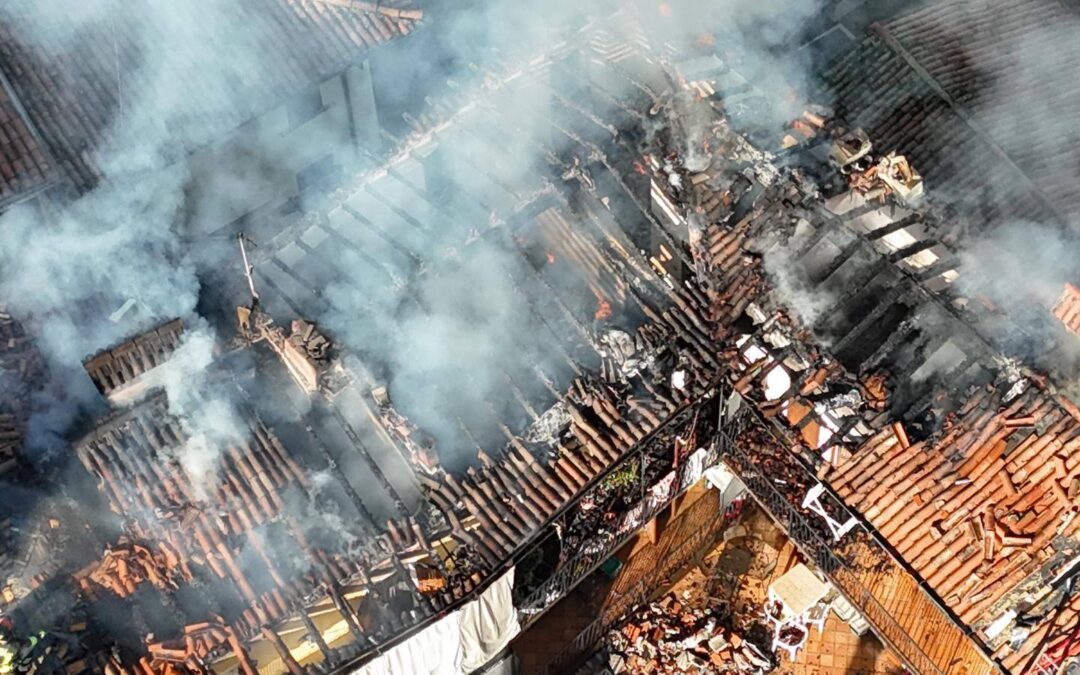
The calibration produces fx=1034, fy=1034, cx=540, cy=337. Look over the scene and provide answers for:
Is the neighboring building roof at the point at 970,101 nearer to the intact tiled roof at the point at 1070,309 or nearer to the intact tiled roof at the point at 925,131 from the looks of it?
the intact tiled roof at the point at 925,131

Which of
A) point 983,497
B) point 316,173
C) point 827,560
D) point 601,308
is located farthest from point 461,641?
point 316,173

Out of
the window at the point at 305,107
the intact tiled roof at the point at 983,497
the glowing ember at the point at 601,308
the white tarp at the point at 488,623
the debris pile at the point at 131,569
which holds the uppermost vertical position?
the window at the point at 305,107

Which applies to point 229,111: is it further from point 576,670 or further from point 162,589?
point 576,670

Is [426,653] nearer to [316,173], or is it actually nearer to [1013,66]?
[316,173]

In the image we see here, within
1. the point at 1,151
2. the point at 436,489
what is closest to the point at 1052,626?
the point at 436,489

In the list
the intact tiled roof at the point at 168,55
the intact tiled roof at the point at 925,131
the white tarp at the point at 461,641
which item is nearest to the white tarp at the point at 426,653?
the white tarp at the point at 461,641

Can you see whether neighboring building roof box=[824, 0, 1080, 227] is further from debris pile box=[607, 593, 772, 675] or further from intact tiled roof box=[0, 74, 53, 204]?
intact tiled roof box=[0, 74, 53, 204]
